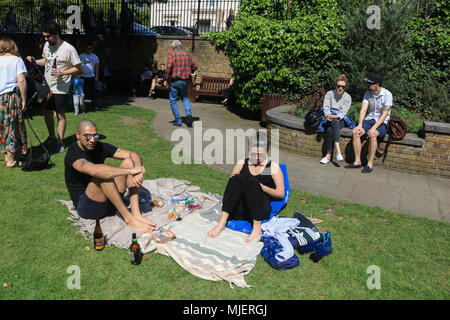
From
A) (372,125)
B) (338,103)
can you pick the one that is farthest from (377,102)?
(338,103)

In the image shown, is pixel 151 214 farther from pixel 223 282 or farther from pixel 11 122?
pixel 11 122

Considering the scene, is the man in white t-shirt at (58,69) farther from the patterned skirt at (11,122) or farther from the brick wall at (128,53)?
the brick wall at (128,53)

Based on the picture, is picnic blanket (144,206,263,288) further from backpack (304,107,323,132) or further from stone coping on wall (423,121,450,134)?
stone coping on wall (423,121,450,134)

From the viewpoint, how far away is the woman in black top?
4.23 meters

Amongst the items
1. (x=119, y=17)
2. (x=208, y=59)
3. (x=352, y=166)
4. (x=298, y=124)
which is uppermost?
(x=119, y=17)

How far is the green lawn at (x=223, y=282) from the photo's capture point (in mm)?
3377

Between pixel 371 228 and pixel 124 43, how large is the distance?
47.1ft

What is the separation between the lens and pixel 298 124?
306 inches

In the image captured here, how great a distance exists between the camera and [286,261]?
3.76 meters

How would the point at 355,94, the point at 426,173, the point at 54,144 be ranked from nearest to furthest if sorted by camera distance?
the point at 426,173, the point at 54,144, the point at 355,94

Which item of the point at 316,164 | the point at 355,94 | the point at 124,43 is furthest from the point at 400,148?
the point at 124,43

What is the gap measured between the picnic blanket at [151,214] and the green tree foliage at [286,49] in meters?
5.56

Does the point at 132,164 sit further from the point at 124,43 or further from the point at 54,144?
the point at 124,43

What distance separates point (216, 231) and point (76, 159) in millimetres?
1677
